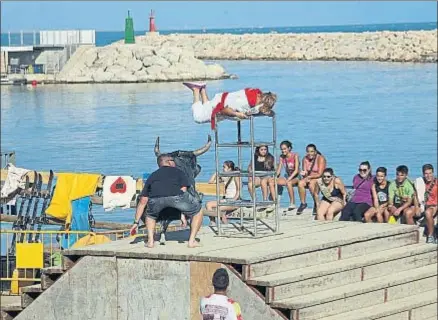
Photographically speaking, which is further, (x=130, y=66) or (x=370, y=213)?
(x=130, y=66)

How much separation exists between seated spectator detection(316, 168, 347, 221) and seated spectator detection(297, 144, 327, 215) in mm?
481

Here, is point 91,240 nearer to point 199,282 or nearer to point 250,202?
point 250,202

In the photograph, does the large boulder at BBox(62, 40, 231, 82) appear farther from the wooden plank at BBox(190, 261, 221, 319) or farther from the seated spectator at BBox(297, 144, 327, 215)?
the wooden plank at BBox(190, 261, 221, 319)

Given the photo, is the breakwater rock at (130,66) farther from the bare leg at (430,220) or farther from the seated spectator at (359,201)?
the bare leg at (430,220)

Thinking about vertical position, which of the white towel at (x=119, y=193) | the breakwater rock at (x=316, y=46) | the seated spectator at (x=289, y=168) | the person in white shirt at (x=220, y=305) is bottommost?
the person in white shirt at (x=220, y=305)

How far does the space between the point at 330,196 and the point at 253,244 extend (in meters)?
2.35

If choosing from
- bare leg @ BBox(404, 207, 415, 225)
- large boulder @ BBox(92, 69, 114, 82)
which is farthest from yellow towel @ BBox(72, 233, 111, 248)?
large boulder @ BBox(92, 69, 114, 82)

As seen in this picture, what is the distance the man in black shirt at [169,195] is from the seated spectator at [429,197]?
9.65 ft

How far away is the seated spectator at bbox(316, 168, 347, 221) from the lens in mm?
15570

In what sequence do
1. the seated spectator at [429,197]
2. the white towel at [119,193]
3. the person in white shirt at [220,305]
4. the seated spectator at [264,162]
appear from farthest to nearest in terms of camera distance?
the white towel at [119,193] < the seated spectator at [264,162] < the seated spectator at [429,197] < the person in white shirt at [220,305]

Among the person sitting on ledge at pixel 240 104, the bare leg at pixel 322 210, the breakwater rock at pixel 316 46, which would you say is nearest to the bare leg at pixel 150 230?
the person sitting on ledge at pixel 240 104

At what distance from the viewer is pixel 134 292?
43.6 feet

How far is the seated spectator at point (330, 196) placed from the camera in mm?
15570

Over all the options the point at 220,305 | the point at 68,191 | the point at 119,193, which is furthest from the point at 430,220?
the point at 220,305
